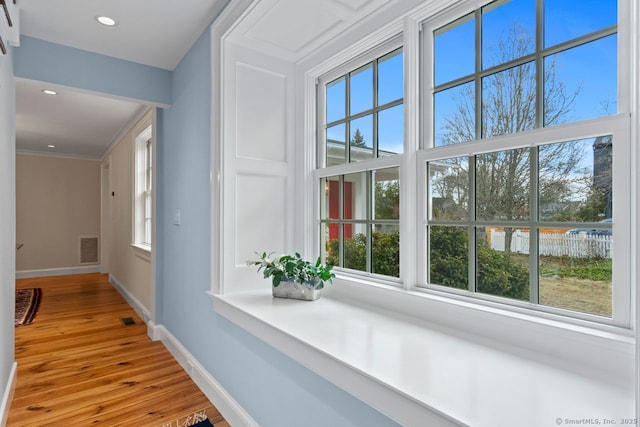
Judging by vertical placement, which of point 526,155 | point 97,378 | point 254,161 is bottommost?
point 97,378

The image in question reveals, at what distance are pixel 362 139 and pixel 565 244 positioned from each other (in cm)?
102

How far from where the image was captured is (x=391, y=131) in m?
1.60

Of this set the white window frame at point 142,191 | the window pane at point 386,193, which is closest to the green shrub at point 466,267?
the window pane at point 386,193

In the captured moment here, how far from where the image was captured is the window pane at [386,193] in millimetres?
1563

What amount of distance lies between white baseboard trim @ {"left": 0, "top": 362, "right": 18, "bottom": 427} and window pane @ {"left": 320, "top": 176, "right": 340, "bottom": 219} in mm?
1958

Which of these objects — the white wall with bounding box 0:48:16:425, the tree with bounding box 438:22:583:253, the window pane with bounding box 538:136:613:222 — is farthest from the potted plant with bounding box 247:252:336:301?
the white wall with bounding box 0:48:16:425

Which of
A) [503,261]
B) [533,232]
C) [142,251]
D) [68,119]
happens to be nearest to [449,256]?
[503,261]

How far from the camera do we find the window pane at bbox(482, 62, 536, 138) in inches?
44.1

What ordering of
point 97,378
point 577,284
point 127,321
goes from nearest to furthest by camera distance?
point 577,284, point 97,378, point 127,321

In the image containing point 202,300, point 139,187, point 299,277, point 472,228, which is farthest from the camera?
point 139,187

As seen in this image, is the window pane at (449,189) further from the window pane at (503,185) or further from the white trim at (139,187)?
the white trim at (139,187)

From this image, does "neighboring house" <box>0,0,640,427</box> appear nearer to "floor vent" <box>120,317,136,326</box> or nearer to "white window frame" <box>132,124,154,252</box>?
"floor vent" <box>120,317,136,326</box>

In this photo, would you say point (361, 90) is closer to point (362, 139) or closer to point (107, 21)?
point (362, 139)

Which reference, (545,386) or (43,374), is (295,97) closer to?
(545,386)
